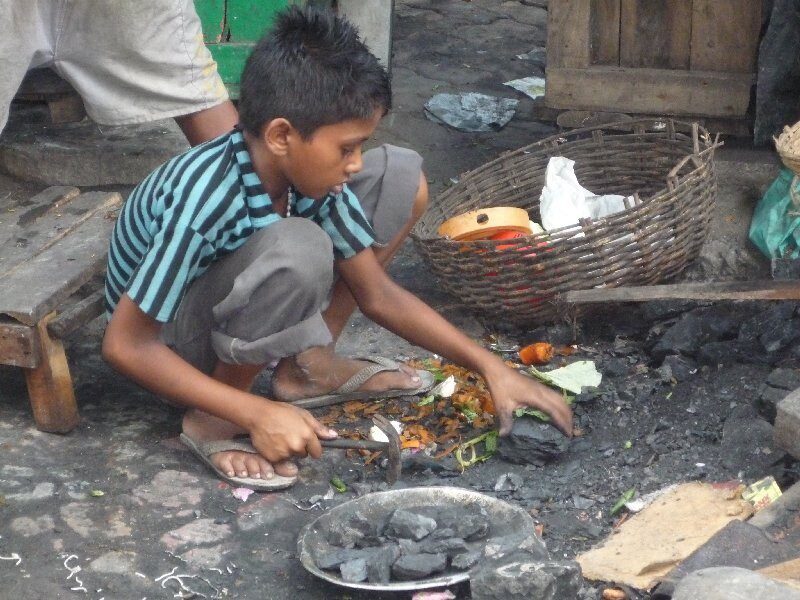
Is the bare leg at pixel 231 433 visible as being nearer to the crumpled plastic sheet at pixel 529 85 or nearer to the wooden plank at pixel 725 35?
the wooden plank at pixel 725 35

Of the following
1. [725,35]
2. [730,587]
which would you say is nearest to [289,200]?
[730,587]

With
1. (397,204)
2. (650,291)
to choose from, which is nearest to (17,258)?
(397,204)

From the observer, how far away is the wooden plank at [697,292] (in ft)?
11.3

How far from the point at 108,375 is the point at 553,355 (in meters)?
1.45

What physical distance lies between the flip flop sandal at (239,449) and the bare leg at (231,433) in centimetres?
1

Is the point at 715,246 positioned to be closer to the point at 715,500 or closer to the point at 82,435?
the point at 715,500

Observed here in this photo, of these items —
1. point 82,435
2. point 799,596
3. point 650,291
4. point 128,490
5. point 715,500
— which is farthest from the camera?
point 650,291

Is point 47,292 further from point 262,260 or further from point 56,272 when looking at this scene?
point 262,260

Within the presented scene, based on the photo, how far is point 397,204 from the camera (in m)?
3.39

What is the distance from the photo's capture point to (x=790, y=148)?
12.2 feet

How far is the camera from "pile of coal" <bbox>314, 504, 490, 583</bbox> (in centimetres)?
252

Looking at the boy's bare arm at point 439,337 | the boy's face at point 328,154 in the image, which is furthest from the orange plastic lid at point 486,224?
the boy's face at point 328,154

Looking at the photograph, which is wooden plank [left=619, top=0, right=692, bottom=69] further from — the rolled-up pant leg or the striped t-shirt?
the rolled-up pant leg

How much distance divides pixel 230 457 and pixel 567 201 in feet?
5.34
